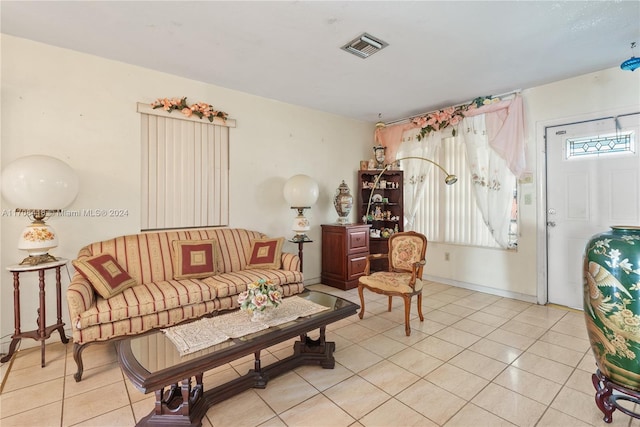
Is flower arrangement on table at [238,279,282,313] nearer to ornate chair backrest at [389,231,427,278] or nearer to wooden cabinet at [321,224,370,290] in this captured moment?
ornate chair backrest at [389,231,427,278]

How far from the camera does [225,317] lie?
2.03m

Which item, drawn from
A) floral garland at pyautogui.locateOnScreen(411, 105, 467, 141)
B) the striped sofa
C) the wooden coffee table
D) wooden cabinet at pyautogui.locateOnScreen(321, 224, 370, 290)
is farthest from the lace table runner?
floral garland at pyautogui.locateOnScreen(411, 105, 467, 141)

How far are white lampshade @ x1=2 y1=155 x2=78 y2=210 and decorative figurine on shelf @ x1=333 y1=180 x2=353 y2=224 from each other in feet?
9.97

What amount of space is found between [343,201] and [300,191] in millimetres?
882

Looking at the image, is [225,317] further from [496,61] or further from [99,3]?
[496,61]

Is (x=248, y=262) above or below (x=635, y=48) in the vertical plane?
below

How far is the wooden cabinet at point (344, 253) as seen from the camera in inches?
162

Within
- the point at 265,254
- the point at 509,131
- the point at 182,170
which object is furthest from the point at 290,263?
the point at 509,131

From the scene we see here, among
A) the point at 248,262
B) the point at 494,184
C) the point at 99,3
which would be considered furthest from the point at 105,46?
the point at 494,184

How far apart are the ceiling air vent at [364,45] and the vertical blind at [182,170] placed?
1695 mm

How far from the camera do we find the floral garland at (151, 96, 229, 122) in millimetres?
3113

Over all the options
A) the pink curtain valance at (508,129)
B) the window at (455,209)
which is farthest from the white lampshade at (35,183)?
the pink curtain valance at (508,129)

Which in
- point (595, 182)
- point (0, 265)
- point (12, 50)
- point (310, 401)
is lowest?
point (310, 401)

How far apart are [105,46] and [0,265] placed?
2052 mm
